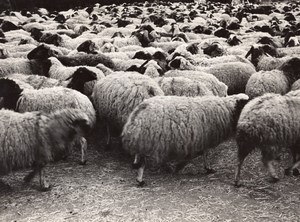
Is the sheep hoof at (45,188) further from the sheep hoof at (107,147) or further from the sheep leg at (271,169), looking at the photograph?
the sheep leg at (271,169)

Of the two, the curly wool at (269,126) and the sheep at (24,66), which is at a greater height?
the curly wool at (269,126)

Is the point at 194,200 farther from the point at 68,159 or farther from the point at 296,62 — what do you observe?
the point at 296,62

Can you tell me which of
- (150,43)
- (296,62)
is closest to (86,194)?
(296,62)

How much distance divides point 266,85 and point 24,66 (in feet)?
16.6

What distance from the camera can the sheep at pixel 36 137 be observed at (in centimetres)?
500

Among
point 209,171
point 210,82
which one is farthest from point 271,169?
point 210,82

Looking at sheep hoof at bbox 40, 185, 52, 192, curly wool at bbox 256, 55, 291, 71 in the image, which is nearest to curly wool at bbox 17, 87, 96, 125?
sheep hoof at bbox 40, 185, 52, 192

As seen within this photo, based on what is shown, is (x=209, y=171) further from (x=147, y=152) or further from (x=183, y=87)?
(x=183, y=87)

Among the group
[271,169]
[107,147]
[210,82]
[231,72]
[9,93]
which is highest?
[9,93]

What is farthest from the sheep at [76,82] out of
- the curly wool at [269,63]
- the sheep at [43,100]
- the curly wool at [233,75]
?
the curly wool at [269,63]

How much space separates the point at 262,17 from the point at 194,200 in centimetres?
2052

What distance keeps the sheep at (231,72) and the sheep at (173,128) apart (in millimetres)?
2712

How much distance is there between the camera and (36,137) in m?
5.14

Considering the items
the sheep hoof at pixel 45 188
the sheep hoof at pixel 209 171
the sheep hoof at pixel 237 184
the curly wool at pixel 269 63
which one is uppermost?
the curly wool at pixel 269 63
